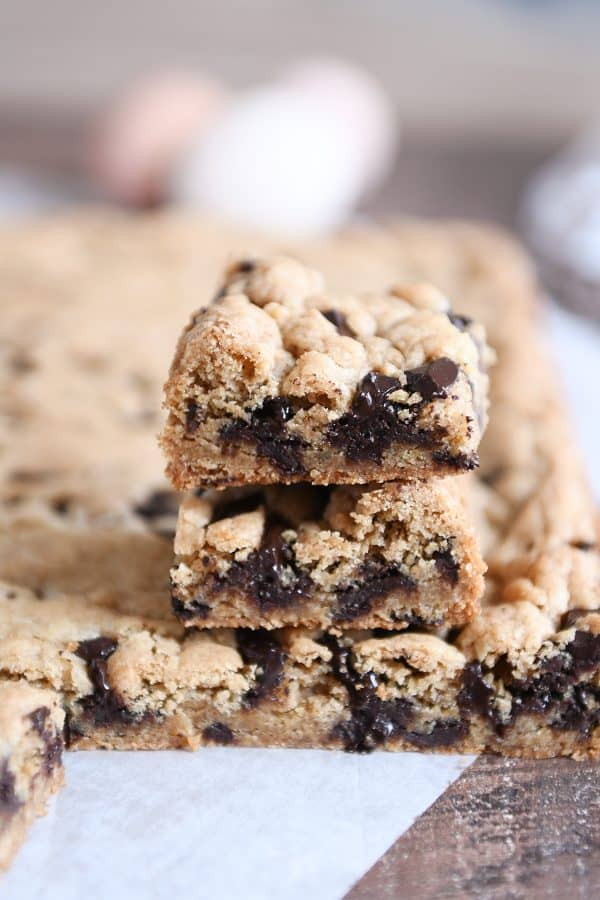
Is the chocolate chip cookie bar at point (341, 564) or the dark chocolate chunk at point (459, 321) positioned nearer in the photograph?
the chocolate chip cookie bar at point (341, 564)

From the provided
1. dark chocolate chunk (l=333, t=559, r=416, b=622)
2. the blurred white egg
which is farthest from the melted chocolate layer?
the blurred white egg

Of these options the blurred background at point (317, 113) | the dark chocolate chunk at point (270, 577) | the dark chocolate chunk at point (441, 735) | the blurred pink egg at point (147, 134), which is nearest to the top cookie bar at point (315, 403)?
the dark chocolate chunk at point (270, 577)

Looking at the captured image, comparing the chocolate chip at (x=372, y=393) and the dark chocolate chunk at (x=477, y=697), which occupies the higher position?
the chocolate chip at (x=372, y=393)

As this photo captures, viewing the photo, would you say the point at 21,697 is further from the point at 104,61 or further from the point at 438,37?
the point at 438,37

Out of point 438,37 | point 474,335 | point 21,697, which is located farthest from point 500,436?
point 438,37

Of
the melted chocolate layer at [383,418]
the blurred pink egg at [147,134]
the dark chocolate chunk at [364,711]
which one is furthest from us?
the blurred pink egg at [147,134]

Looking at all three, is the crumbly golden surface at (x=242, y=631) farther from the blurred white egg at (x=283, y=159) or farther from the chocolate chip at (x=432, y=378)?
the blurred white egg at (x=283, y=159)

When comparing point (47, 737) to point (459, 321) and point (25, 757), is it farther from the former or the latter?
point (459, 321)
